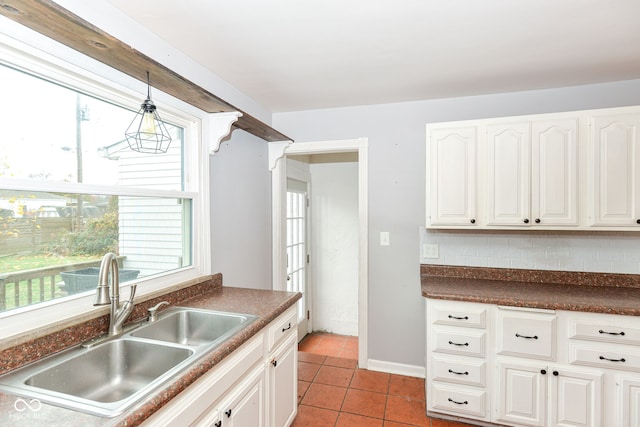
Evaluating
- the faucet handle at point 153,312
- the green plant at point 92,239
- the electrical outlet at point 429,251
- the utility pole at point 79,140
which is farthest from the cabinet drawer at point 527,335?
the utility pole at point 79,140

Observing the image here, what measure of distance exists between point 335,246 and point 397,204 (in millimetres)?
1400

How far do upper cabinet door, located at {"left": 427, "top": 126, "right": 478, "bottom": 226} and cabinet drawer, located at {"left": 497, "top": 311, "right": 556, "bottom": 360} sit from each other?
67 cm

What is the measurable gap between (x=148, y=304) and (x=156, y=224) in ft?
1.51

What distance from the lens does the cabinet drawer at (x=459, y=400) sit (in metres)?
2.10

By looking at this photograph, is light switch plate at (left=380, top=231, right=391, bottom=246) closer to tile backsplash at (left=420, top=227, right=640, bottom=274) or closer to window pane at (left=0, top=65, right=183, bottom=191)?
tile backsplash at (left=420, top=227, right=640, bottom=274)

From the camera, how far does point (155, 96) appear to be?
69.2 inches

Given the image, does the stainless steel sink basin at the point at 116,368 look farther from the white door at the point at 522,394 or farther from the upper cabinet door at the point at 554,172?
the upper cabinet door at the point at 554,172

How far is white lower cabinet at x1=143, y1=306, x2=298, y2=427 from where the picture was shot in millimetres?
1120

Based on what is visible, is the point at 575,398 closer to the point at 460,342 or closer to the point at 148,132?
the point at 460,342

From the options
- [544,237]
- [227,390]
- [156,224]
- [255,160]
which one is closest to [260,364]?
[227,390]

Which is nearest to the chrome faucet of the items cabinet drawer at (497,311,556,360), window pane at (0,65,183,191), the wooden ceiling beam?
window pane at (0,65,183,191)

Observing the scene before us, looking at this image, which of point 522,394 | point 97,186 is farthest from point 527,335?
point 97,186

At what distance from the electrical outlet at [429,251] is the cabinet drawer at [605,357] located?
102cm

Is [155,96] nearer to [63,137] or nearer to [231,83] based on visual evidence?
[63,137]
